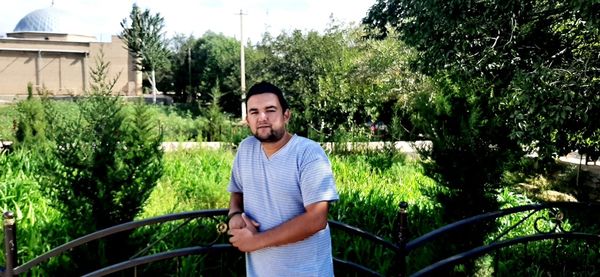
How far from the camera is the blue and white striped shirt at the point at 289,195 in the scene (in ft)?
6.81

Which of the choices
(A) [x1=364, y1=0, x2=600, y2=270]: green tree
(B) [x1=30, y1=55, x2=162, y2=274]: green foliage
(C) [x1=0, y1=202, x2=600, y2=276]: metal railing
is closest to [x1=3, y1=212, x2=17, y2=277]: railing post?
(C) [x1=0, y1=202, x2=600, y2=276]: metal railing

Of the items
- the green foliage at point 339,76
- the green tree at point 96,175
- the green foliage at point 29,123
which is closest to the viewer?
the green tree at point 96,175

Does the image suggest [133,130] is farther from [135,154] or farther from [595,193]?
[595,193]

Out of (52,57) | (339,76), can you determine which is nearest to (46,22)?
(52,57)

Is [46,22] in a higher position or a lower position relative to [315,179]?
higher

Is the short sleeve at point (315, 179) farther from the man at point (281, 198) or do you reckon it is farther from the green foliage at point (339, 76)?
the green foliage at point (339, 76)

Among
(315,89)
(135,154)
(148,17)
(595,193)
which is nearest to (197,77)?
(148,17)

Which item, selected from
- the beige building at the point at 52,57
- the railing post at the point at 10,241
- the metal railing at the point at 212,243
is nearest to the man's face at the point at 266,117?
the metal railing at the point at 212,243

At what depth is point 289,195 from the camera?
214 centimetres

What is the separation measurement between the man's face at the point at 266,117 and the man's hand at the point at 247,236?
356 mm

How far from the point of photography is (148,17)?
145 ft

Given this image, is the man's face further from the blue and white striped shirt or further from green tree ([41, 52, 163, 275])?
green tree ([41, 52, 163, 275])

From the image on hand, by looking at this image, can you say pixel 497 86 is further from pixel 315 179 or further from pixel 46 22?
pixel 46 22

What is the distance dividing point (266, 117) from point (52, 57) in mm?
54907
